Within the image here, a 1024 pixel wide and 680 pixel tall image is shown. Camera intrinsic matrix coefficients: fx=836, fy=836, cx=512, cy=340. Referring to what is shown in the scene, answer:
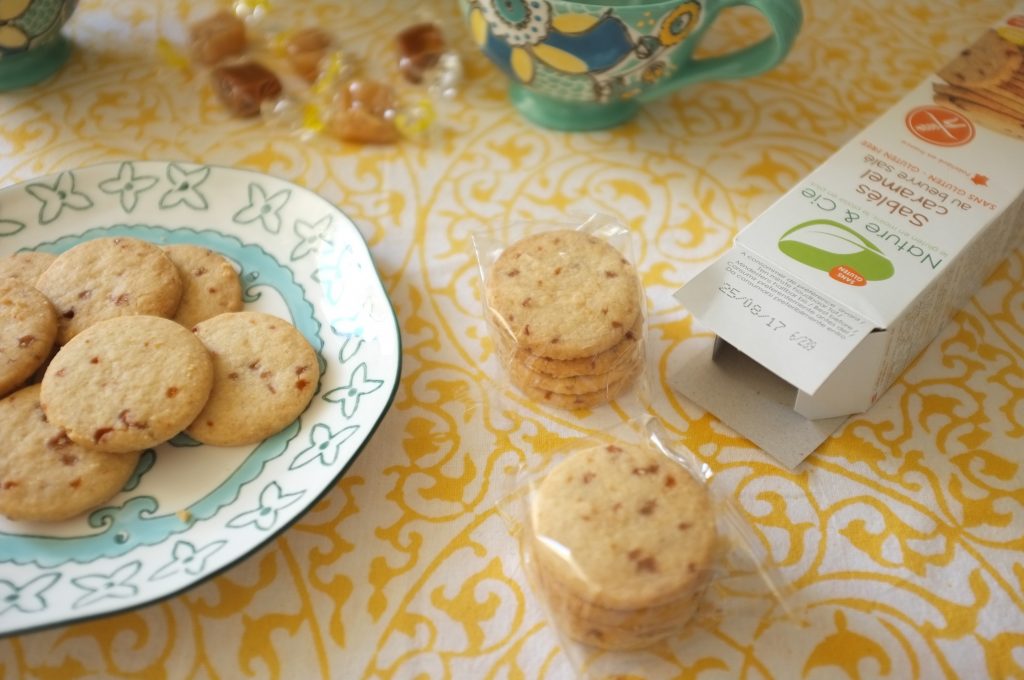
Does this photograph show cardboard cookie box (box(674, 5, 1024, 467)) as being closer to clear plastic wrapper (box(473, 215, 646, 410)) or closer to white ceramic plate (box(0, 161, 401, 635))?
clear plastic wrapper (box(473, 215, 646, 410))

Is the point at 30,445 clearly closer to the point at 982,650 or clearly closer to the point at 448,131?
the point at 448,131

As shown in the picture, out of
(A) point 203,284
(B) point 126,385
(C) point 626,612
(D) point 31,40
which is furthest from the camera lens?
(D) point 31,40

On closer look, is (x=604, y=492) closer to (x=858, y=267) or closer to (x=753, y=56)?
(x=858, y=267)

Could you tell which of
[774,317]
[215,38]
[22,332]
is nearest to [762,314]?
[774,317]

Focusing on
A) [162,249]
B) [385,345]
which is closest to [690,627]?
[385,345]

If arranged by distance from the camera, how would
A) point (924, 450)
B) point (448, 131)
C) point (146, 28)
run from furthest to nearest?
point (146, 28)
point (448, 131)
point (924, 450)

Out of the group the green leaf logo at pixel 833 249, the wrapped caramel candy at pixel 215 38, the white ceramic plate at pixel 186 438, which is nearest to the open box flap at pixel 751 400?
the green leaf logo at pixel 833 249
